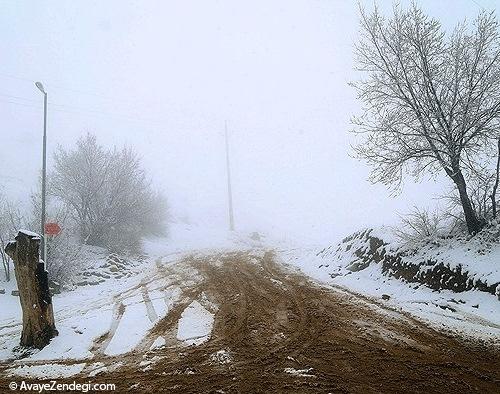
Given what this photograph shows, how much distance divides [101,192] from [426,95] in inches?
748

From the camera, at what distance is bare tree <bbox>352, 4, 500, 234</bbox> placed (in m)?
10.2

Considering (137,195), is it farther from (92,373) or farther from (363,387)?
(363,387)

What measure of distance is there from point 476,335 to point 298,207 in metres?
81.2

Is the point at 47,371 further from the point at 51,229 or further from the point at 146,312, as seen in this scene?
the point at 51,229

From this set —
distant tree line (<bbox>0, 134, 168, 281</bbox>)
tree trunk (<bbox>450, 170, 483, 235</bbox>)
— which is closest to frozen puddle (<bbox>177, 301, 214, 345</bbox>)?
tree trunk (<bbox>450, 170, 483, 235</bbox>)

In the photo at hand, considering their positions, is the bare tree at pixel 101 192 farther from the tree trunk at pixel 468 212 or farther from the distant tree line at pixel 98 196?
the tree trunk at pixel 468 212

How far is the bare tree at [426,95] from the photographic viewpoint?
33.3ft

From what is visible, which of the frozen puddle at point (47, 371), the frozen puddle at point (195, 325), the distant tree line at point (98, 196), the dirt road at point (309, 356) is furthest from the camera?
the distant tree line at point (98, 196)

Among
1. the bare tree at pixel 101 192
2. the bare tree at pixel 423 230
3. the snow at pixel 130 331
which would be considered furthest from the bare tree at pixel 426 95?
the bare tree at pixel 101 192

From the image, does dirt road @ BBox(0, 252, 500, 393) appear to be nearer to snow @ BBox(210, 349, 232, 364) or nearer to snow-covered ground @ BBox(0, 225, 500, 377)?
snow @ BBox(210, 349, 232, 364)

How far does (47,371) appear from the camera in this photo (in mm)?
5633

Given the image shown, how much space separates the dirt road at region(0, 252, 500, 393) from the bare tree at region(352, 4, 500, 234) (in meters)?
5.08

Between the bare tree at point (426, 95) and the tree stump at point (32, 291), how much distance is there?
32.5ft

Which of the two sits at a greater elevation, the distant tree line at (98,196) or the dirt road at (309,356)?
the distant tree line at (98,196)
